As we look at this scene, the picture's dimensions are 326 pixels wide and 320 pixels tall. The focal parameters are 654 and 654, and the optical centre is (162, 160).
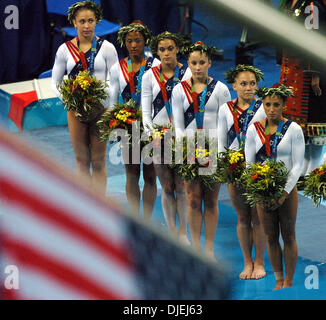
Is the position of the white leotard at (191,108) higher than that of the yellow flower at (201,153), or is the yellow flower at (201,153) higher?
the white leotard at (191,108)

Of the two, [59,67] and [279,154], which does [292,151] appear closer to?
[279,154]

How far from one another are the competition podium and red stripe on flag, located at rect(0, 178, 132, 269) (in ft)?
20.0

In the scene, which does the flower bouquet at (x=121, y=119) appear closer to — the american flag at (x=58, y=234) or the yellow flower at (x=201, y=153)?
the yellow flower at (x=201, y=153)

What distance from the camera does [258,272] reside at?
4414 mm

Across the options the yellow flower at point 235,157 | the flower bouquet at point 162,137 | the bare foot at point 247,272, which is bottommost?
the bare foot at point 247,272

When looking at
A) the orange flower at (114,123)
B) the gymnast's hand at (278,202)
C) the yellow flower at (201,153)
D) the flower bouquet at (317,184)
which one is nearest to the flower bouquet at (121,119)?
the orange flower at (114,123)

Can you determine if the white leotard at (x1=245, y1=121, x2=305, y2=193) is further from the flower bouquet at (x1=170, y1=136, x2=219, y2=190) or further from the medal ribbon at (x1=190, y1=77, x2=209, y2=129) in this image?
the medal ribbon at (x1=190, y1=77, x2=209, y2=129)

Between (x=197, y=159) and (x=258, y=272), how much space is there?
879 millimetres

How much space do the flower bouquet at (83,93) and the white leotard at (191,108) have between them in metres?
0.66

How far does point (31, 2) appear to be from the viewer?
8.56 metres

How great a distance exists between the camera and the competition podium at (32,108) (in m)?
7.73

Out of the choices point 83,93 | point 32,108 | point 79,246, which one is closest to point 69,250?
point 79,246

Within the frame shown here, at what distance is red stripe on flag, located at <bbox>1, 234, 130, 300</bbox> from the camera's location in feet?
4.94
